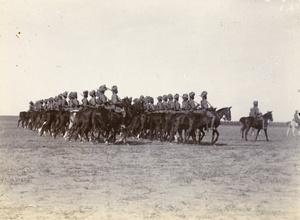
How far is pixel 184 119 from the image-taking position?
20.3m

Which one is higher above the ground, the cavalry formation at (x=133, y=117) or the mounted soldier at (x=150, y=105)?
the mounted soldier at (x=150, y=105)

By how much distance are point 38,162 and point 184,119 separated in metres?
9.04

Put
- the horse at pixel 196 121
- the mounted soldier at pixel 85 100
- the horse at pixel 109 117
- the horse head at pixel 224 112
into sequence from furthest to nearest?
the mounted soldier at pixel 85 100 < the horse head at pixel 224 112 < the horse at pixel 196 121 < the horse at pixel 109 117

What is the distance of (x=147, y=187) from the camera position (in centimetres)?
920

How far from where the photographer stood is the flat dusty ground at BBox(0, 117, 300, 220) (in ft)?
24.8

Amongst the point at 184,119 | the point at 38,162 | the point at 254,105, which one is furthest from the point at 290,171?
the point at 254,105

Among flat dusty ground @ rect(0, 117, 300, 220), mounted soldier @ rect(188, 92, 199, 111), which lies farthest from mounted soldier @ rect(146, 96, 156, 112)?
flat dusty ground @ rect(0, 117, 300, 220)

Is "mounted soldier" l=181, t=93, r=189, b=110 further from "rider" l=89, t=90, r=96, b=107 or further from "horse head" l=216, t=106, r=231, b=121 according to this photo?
"rider" l=89, t=90, r=96, b=107

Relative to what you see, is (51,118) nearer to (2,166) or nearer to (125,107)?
(125,107)

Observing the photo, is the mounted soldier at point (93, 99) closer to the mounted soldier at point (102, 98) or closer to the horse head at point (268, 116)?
the mounted soldier at point (102, 98)

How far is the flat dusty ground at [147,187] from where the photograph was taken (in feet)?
24.8

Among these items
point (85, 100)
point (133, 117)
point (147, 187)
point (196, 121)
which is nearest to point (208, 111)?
point (196, 121)

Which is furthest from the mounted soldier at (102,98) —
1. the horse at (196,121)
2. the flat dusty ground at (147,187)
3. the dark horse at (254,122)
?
the dark horse at (254,122)

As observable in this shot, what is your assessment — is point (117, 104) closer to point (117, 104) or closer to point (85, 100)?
point (117, 104)
